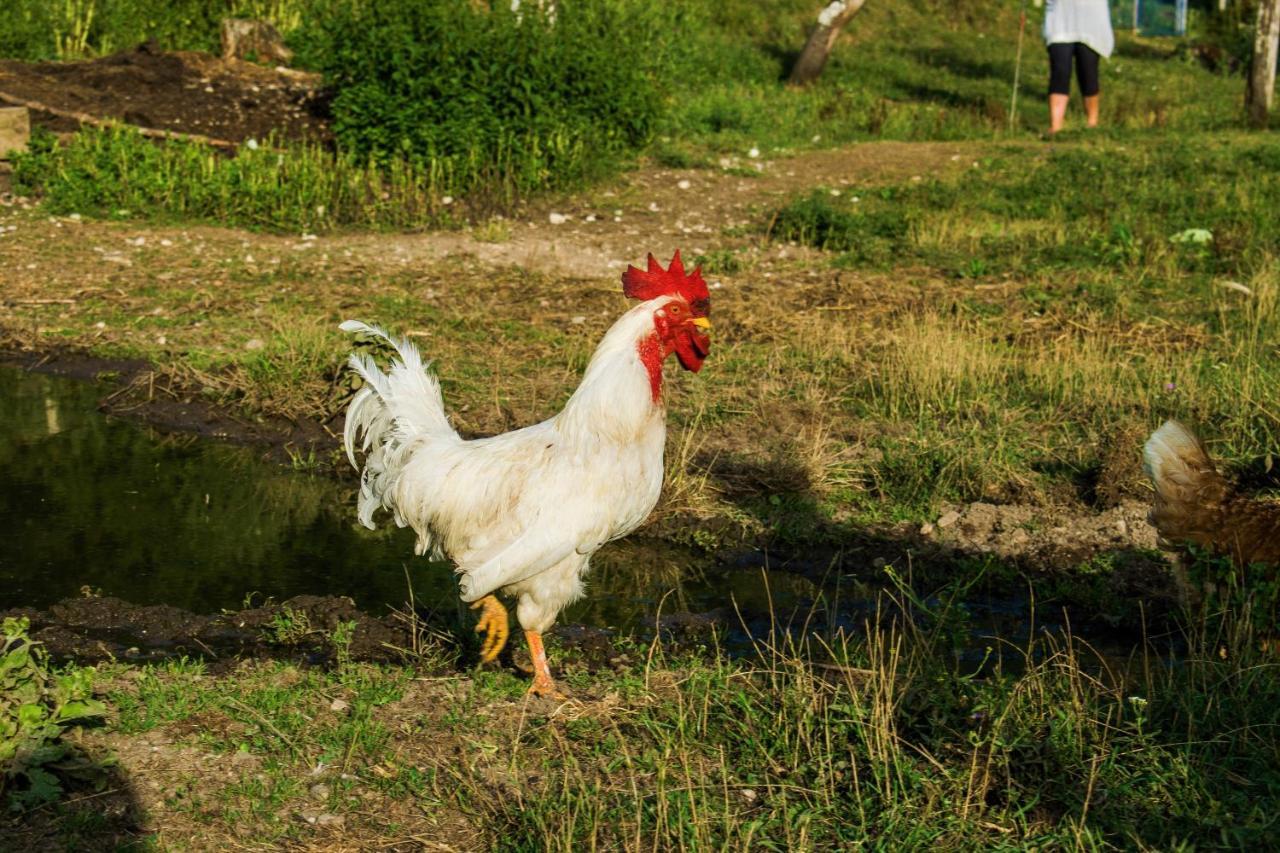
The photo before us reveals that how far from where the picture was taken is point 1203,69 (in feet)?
89.8

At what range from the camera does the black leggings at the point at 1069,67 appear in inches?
691

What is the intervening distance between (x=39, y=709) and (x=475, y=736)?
1451 mm

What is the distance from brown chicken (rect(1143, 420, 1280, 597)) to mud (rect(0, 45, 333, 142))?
11.5 metres

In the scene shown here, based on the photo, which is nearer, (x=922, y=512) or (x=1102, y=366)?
Answer: (x=922, y=512)

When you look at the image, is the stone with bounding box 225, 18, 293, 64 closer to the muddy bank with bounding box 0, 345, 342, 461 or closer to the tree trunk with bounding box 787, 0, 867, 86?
the tree trunk with bounding box 787, 0, 867, 86

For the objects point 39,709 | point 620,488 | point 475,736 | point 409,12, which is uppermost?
point 409,12

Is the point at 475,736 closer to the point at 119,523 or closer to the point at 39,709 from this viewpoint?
the point at 39,709

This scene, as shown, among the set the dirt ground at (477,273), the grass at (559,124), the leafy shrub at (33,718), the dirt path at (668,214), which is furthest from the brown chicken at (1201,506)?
the dirt path at (668,214)

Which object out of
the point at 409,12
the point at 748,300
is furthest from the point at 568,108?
the point at 748,300

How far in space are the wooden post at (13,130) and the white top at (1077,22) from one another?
41.3 ft

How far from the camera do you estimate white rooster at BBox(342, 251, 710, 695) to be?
4.97 metres

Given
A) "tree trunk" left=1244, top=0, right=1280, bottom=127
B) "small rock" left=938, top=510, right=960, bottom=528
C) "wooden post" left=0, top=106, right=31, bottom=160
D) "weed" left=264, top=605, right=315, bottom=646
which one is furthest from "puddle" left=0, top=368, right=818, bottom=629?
"tree trunk" left=1244, top=0, right=1280, bottom=127

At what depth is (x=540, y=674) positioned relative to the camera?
17.2 feet

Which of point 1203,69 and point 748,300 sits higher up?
point 1203,69
